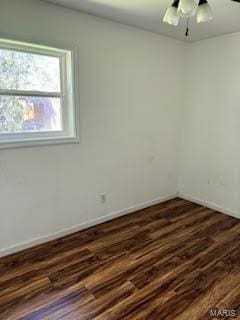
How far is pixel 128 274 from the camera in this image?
221 cm

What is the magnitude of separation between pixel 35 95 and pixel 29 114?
21 cm

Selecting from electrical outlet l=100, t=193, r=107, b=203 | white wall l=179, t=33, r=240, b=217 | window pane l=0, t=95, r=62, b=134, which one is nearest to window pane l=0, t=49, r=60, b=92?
window pane l=0, t=95, r=62, b=134

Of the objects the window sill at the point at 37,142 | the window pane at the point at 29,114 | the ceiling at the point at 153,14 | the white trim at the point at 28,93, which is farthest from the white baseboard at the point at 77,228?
the ceiling at the point at 153,14

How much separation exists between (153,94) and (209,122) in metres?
0.94

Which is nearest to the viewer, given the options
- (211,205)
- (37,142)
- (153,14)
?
(37,142)

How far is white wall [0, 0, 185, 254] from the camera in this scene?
243cm

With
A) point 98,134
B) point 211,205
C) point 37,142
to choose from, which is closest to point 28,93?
point 37,142

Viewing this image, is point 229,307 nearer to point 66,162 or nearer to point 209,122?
point 66,162

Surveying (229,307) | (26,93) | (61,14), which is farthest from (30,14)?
(229,307)

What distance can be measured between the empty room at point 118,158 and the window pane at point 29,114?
0.01 meters

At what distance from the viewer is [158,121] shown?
362cm

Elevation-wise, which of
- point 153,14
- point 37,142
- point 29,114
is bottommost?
point 37,142

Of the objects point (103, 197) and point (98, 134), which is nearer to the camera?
point (98, 134)

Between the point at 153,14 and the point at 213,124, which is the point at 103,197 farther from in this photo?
the point at 153,14
